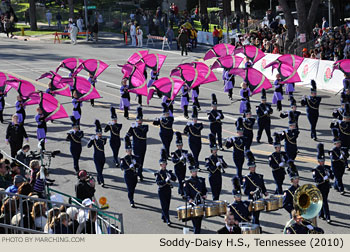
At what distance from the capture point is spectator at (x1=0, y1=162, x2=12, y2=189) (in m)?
14.6

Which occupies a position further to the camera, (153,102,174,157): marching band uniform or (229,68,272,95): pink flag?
(229,68,272,95): pink flag

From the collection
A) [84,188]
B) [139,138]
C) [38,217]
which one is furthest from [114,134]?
[38,217]

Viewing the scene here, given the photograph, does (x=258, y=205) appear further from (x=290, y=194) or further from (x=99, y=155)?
(x=99, y=155)

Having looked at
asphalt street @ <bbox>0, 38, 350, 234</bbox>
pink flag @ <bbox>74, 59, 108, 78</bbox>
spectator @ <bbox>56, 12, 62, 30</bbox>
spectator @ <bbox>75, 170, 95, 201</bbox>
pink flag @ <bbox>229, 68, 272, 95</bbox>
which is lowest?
asphalt street @ <bbox>0, 38, 350, 234</bbox>

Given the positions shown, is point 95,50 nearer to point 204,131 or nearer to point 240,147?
point 204,131

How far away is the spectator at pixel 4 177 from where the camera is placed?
14619 mm

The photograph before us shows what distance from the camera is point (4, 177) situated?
14844 millimetres

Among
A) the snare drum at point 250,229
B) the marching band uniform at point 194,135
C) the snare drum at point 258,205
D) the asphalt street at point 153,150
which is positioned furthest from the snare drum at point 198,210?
the marching band uniform at point 194,135

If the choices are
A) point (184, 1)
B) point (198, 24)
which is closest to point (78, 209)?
point (198, 24)

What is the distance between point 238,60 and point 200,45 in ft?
54.7

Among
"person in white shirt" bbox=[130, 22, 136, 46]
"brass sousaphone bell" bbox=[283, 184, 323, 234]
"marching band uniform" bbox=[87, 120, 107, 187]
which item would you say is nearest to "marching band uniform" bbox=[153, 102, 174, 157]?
"marching band uniform" bbox=[87, 120, 107, 187]

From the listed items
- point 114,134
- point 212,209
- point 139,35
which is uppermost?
point 139,35

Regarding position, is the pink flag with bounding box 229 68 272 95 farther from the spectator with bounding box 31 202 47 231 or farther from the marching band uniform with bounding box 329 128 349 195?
the spectator with bounding box 31 202 47 231

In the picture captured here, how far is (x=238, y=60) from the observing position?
27547mm
